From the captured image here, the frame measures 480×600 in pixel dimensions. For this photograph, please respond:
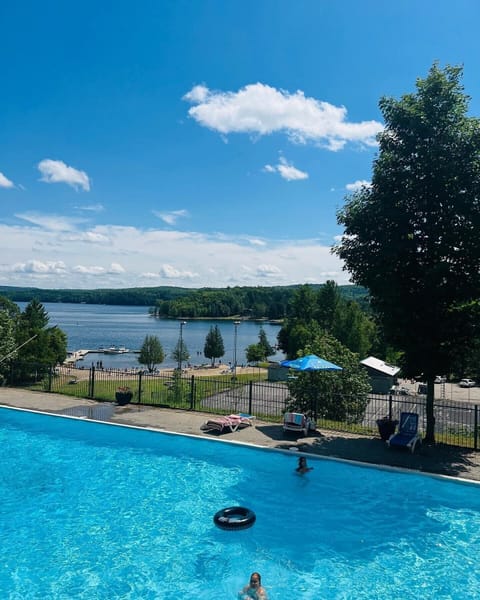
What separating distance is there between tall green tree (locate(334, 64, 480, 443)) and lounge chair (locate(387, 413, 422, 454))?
0.64 m

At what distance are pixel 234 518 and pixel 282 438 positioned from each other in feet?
17.2

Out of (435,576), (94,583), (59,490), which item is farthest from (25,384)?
(435,576)

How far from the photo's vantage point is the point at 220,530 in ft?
33.1

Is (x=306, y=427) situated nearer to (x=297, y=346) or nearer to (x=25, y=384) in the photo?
(x=25, y=384)

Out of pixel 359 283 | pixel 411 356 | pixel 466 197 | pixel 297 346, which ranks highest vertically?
pixel 466 197

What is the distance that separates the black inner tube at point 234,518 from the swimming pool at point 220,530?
178 mm

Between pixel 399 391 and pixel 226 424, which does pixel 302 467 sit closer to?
pixel 226 424

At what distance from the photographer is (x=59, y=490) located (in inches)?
480

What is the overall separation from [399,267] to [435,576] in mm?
8590

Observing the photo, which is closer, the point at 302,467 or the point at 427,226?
the point at 302,467

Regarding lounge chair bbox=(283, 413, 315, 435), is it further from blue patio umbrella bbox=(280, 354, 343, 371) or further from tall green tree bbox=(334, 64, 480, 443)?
tall green tree bbox=(334, 64, 480, 443)

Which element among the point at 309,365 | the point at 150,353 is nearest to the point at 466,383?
the point at 150,353

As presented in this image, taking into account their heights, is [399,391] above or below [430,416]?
below

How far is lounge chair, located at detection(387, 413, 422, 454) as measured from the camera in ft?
45.7
